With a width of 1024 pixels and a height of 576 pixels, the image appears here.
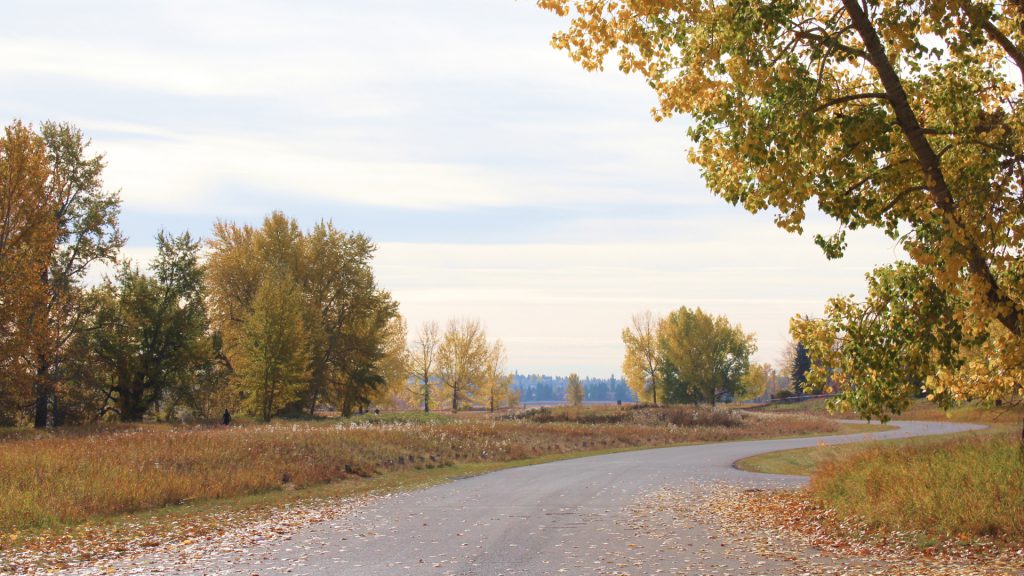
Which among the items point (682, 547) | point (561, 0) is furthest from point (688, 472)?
point (561, 0)

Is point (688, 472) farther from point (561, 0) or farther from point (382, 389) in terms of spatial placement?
point (382, 389)

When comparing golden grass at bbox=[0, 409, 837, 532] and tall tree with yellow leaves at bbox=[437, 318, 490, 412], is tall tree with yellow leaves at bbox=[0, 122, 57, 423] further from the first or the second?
tall tree with yellow leaves at bbox=[437, 318, 490, 412]

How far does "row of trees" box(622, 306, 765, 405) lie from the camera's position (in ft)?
248

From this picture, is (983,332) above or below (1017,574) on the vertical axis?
above

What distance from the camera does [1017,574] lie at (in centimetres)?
854

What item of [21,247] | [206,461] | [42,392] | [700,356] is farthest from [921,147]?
[700,356]

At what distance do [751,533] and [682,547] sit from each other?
1.95 metres

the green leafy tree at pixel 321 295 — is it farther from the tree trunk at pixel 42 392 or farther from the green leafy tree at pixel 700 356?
the green leafy tree at pixel 700 356

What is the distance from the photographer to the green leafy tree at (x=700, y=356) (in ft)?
247

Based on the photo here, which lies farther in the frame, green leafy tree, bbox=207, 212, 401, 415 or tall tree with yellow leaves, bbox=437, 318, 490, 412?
tall tree with yellow leaves, bbox=437, 318, 490, 412

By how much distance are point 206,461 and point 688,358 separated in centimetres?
6208

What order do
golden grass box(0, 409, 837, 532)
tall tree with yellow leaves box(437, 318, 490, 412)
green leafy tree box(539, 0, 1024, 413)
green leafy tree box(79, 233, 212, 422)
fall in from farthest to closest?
tall tree with yellow leaves box(437, 318, 490, 412), green leafy tree box(79, 233, 212, 422), golden grass box(0, 409, 837, 532), green leafy tree box(539, 0, 1024, 413)

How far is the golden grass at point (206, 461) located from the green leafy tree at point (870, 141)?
486 inches

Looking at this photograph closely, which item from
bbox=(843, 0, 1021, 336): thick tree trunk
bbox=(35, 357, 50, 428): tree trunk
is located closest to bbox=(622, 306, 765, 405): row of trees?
bbox=(35, 357, 50, 428): tree trunk
